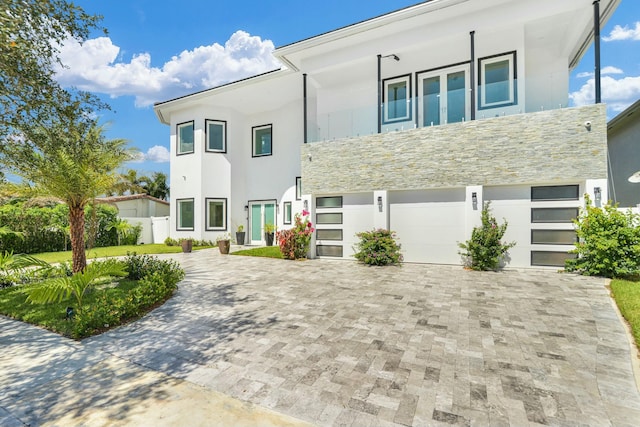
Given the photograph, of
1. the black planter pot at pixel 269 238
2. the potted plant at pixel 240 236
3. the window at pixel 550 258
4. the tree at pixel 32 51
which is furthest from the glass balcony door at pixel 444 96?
the potted plant at pixel 240 236

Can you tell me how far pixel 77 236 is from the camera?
24.6ft

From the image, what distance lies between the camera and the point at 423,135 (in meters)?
10.3

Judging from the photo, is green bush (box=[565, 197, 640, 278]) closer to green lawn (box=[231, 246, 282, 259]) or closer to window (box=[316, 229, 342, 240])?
window (box=[316, 229, 342, 240])

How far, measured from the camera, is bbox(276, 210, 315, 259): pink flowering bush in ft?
39.4

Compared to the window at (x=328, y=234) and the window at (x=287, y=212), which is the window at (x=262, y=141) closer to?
the window at (x=287, y=212)

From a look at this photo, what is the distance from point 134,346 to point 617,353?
6.79 metres

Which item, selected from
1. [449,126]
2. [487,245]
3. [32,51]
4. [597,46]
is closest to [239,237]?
[449,126]

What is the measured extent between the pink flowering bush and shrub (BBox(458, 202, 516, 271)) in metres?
5.86

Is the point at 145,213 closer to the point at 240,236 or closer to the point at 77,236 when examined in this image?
the point at 240,236

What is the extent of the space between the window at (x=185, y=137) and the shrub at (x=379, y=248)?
38.9ft

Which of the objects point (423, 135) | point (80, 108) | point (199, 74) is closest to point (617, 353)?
point (423, 135)

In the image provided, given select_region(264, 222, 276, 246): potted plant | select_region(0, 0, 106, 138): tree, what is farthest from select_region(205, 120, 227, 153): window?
select_region(0, 0, 106, 138): tree

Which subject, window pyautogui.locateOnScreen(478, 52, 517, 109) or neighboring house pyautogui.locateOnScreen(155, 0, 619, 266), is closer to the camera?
neighboring house pyautogui.locateOnScreen(155, 0, 619, 266)

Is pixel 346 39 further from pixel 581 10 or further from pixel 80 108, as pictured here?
pixel 80 108
